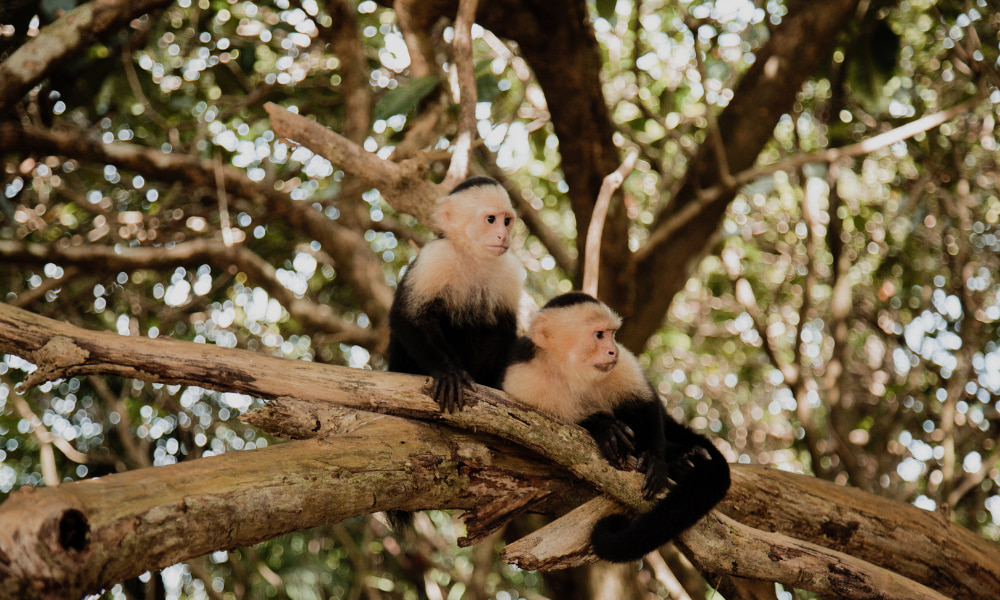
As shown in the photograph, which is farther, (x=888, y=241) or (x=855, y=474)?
(x=888, y=241)

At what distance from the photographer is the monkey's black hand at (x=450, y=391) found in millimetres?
2246

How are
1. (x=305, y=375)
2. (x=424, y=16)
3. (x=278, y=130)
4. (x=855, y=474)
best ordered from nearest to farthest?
(x=305, y=375), (x=278, y=130), (x=424, y=16), (x=855, y=474)

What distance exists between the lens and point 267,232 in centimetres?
555

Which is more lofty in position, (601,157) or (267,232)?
(601,157)

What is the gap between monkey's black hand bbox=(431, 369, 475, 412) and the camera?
7.37 ft

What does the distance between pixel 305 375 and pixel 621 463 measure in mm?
970

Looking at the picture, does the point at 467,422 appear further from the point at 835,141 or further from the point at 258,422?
the point at 835,141

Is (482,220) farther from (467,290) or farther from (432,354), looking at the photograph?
(432,354)

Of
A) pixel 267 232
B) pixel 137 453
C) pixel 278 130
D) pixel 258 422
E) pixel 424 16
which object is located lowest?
pixel 137 453

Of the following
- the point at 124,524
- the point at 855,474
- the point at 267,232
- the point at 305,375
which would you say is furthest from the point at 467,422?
the point at 267,232

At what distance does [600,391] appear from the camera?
2.65 meters

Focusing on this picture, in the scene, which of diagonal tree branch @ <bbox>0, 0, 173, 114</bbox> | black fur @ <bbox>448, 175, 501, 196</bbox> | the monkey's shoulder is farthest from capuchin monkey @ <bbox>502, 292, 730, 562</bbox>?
diagonal tree branch @ <bbox>0, 0, 173, 114</bbox>

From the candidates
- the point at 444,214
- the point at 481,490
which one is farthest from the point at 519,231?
the point at 481,490

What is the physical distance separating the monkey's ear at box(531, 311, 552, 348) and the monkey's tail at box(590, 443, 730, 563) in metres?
0.63
